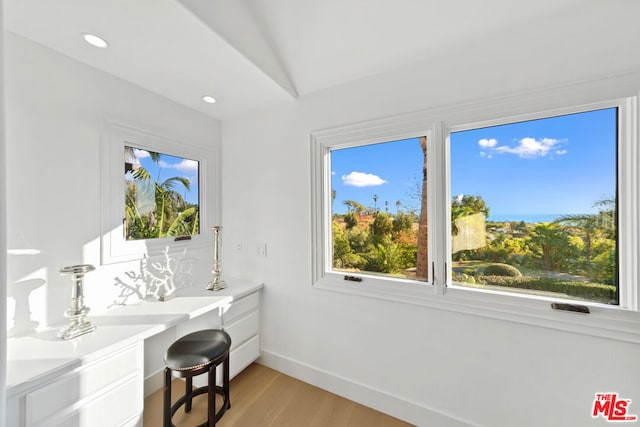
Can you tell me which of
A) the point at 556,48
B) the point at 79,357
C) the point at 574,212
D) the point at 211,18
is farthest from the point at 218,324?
the point at 556,48

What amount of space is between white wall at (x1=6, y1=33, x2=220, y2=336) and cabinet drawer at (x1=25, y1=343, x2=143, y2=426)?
500mm

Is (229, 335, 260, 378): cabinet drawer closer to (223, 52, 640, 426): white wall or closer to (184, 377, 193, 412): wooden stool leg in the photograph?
(223, 52, 640, 426): white wall

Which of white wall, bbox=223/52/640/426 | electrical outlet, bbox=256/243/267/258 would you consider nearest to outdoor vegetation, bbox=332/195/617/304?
white wall, bbox=223/52/640/426

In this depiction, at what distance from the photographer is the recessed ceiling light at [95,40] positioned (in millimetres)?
1307

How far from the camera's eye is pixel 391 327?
1720 mm

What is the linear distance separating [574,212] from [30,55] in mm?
3089

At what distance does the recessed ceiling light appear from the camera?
Answer: 1307 mm

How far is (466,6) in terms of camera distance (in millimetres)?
1329

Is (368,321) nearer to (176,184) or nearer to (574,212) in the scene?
(574,212)

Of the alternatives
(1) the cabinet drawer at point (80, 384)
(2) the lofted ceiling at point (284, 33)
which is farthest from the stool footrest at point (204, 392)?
(2) the lofted ceiling at point (284, 33)

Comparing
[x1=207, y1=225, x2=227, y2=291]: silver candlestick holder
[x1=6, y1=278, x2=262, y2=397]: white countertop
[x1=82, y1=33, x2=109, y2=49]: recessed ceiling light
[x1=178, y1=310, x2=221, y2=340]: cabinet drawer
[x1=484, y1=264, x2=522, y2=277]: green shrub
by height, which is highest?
[x1=82, y1=33, x2=109, y2=49]: recessed ceiling light

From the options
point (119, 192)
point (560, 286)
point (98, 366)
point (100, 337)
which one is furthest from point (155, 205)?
point (560, 286)

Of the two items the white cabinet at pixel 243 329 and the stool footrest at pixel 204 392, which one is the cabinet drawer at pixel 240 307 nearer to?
the white cabinet at pixel 243 329

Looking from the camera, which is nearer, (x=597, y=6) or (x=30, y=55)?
(x=597, y=6)
